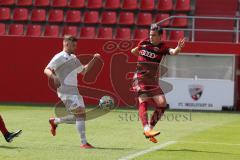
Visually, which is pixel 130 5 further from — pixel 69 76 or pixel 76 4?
pixel 69 76

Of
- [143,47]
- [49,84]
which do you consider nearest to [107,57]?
[49,84]

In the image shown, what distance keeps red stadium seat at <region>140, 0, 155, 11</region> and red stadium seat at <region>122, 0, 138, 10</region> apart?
245 millimetres

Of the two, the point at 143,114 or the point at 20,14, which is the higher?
the point at 20,14

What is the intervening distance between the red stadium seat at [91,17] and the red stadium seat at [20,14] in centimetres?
244

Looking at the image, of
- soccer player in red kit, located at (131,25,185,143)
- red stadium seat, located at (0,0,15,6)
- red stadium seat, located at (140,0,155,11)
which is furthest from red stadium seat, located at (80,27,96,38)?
soccer player in red kit, located at (131,25,185,143)

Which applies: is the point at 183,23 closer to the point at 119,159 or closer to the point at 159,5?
the point at 159,5

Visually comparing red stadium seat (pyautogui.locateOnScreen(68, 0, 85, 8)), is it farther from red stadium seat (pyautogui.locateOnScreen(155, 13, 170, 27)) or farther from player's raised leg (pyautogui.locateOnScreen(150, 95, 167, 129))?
player's raised leg (pyautogui.locateOnScreen(150, 95, 167, 129))

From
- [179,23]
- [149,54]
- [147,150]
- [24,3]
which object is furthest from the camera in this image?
[24,3]

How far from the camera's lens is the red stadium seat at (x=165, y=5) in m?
26.4

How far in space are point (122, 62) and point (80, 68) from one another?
10903mm

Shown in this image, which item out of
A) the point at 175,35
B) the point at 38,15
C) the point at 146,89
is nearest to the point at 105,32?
the point at 175,35

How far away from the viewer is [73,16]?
87.8ft

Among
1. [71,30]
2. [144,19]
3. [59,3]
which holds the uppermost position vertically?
[59,3]

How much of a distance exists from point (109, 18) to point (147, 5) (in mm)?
1662
